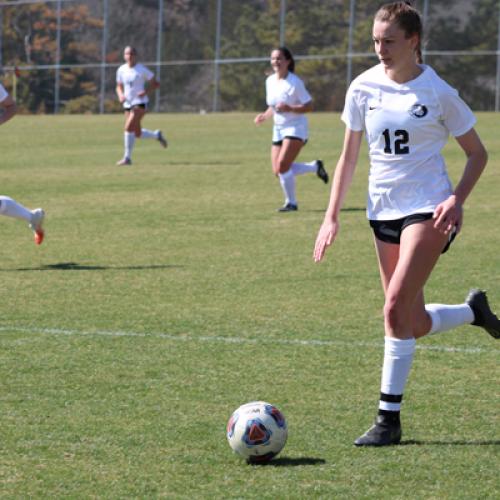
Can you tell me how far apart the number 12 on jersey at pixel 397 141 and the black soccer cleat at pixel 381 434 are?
4.02ft

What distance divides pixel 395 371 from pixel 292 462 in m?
0.66

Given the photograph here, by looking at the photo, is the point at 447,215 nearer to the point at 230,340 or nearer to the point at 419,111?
the point at 419,111

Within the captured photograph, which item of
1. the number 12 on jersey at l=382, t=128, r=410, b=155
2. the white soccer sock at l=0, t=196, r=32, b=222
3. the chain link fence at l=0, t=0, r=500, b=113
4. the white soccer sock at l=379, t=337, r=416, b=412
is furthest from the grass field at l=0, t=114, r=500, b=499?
the chain link fence at l=0, t=0, r=500, b=113

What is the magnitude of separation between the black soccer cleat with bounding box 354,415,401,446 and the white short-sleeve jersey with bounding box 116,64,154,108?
19327 mm

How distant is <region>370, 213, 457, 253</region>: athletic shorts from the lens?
5.68m

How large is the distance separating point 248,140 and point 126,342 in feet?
76.9

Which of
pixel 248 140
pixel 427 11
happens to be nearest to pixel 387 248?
pixel 248 140

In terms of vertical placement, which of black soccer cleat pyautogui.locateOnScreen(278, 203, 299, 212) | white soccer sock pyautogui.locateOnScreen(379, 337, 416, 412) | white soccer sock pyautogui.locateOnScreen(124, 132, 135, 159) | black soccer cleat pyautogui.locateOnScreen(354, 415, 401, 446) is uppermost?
white soccer sock pyautogui.locateOnScreen(379, 337, 416, 412)

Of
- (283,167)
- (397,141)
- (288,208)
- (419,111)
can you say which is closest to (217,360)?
(397,141)

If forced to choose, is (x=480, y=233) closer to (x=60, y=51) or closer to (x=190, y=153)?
(x=190, y=153)

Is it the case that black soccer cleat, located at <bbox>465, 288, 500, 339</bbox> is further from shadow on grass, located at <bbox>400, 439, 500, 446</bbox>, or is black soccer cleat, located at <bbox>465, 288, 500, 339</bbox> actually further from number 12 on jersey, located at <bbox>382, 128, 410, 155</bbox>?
number 12 on jersey, located at <bbox>382, 128, 410, 155</bbox>

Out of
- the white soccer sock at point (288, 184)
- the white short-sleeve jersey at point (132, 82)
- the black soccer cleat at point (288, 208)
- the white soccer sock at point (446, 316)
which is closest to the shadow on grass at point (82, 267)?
the white soccer sock at point (288, 184)

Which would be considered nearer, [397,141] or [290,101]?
[397,141]

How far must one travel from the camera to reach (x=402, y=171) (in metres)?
Answer: 5.76
